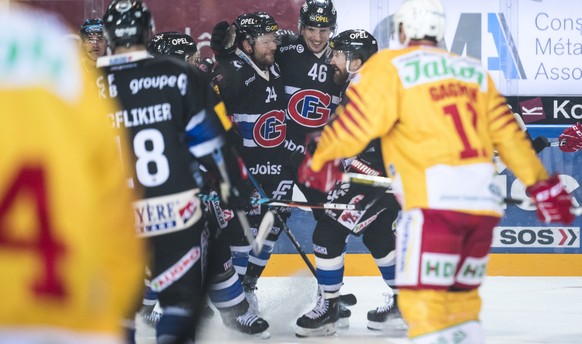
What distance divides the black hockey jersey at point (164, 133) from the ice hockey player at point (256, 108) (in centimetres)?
217

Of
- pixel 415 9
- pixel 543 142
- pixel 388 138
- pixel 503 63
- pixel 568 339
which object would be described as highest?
pixel 415 9

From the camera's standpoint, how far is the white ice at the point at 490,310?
5.16m

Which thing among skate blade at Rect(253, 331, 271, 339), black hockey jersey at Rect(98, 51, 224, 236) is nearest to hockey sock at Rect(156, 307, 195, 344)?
black hockey jersey at Rect(98, 51, 224, 236)

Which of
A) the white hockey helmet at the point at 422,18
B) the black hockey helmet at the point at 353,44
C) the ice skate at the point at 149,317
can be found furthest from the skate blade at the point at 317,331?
the white hockey helmet at the point at 422,18

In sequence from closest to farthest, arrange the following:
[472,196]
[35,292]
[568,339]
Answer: [35,292]
[472,196]
[568,339]

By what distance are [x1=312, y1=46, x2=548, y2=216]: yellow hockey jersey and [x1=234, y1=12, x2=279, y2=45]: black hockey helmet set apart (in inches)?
92.0

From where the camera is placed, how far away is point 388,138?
3.33 metres

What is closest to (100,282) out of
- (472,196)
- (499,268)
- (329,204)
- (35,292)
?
(35,292)

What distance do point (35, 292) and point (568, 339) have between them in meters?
3.98

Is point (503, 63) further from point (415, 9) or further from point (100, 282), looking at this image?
point (100, 282)

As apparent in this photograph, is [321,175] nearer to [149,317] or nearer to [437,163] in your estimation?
[437,163]

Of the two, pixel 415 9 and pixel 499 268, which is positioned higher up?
pixel 415 9

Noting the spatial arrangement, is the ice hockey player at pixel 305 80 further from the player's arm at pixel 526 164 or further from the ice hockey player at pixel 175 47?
the player's arm at pixel 526 164

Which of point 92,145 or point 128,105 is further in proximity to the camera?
point 128,105
